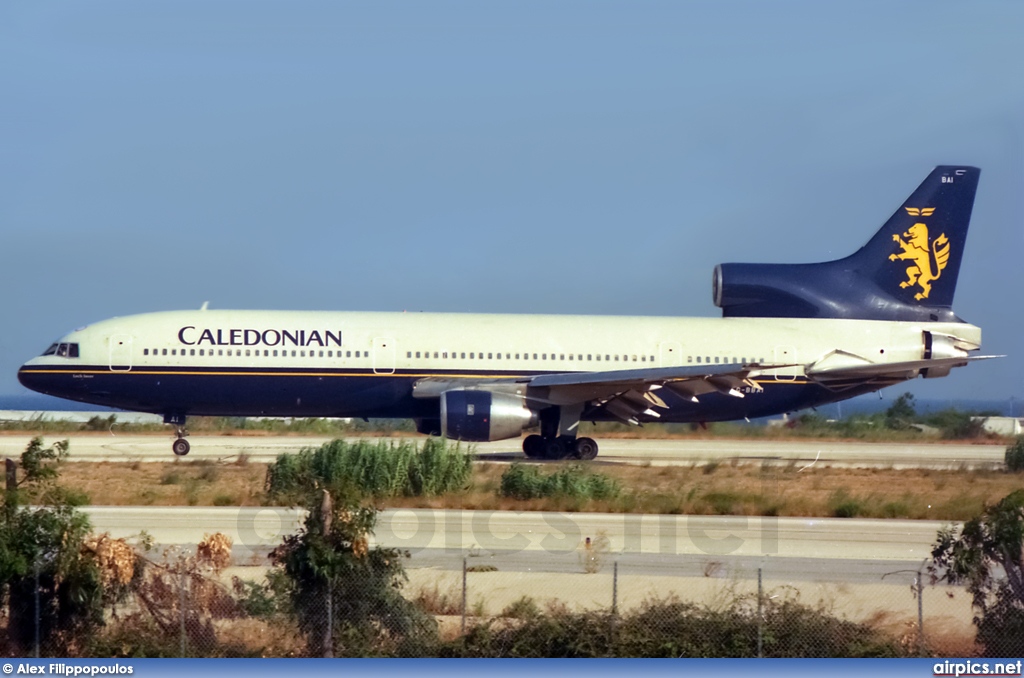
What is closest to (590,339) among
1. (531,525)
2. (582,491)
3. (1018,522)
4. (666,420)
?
(666,420)

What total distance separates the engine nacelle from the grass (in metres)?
0.86

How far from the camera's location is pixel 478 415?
2772 centimetres

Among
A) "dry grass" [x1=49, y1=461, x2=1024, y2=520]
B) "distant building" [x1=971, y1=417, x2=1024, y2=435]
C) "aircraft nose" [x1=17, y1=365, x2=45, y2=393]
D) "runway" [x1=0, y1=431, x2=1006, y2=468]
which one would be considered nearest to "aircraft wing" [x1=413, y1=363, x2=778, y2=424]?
"runway" [x1=0, y1=431, x2=1006, y2=468]

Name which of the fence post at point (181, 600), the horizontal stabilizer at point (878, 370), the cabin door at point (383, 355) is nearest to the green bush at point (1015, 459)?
the horizontal stabilizer at point (878, 370)

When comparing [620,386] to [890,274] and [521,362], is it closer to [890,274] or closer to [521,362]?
[521,362]

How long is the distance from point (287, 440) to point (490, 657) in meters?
26.8

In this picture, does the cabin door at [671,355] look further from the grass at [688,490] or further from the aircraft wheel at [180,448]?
the aircraft wheel at [180,448]

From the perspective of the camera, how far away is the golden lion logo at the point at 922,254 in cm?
3381

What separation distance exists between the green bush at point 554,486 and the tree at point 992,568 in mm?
10217

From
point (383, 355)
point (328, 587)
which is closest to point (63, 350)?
point (383, 355)

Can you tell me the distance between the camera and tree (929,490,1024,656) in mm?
12586

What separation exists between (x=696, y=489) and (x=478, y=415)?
5.66 metres

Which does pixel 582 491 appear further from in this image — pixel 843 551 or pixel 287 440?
pixel 287 440

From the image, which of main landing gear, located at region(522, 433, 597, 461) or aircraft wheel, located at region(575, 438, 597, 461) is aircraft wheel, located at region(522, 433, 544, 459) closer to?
main landing gear, located at region(522, 433, 597, 461)
